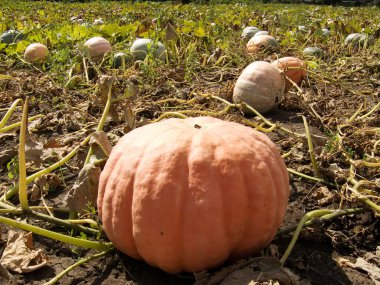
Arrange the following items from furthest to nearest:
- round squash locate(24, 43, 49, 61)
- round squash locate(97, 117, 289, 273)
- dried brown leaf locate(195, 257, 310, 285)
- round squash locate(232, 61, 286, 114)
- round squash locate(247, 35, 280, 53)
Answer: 1. round squash locate(247, 35, 280, 53)
2. round squash locate(24, 43, 49, 61)
3. round squash locate(232, 61, 286, 114)
4. round squash locate(97, 117, 289, 273)
5. dried brown leaf locate(195, 257, 310, 285)

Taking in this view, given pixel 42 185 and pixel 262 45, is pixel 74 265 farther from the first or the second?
pixel 262 45

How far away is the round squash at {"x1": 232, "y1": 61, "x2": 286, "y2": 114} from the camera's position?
3887 millimetres

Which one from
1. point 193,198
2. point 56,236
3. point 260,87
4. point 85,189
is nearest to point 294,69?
point 260,87

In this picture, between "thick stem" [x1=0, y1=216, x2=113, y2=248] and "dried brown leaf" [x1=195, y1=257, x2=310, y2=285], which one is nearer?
"dried brown leaf" [x1=195, y1=257, x2=310, y2=285]

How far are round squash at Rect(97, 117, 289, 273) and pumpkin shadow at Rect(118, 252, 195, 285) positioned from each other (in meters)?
0.08

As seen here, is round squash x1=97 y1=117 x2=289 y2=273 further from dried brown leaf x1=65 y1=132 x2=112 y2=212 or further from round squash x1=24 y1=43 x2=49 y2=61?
round squash x1=24 y1=43 x2=49 y2=61

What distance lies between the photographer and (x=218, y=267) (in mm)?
2006

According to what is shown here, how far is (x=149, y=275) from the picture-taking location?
2027 mm

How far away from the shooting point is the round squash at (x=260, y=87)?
12.8 ft

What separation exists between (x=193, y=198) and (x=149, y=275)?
43cm

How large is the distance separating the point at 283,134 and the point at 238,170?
5.66ft

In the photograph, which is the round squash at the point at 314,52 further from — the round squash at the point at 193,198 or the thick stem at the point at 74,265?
the thick stem at the point at 74,265

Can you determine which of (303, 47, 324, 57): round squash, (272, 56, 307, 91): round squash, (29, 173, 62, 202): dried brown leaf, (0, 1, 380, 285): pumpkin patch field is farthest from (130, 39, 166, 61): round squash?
(29, 173, 62, 202): dried brown leaf

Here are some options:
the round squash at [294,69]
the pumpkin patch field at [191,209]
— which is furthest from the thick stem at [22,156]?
the round squash at [294,69]
